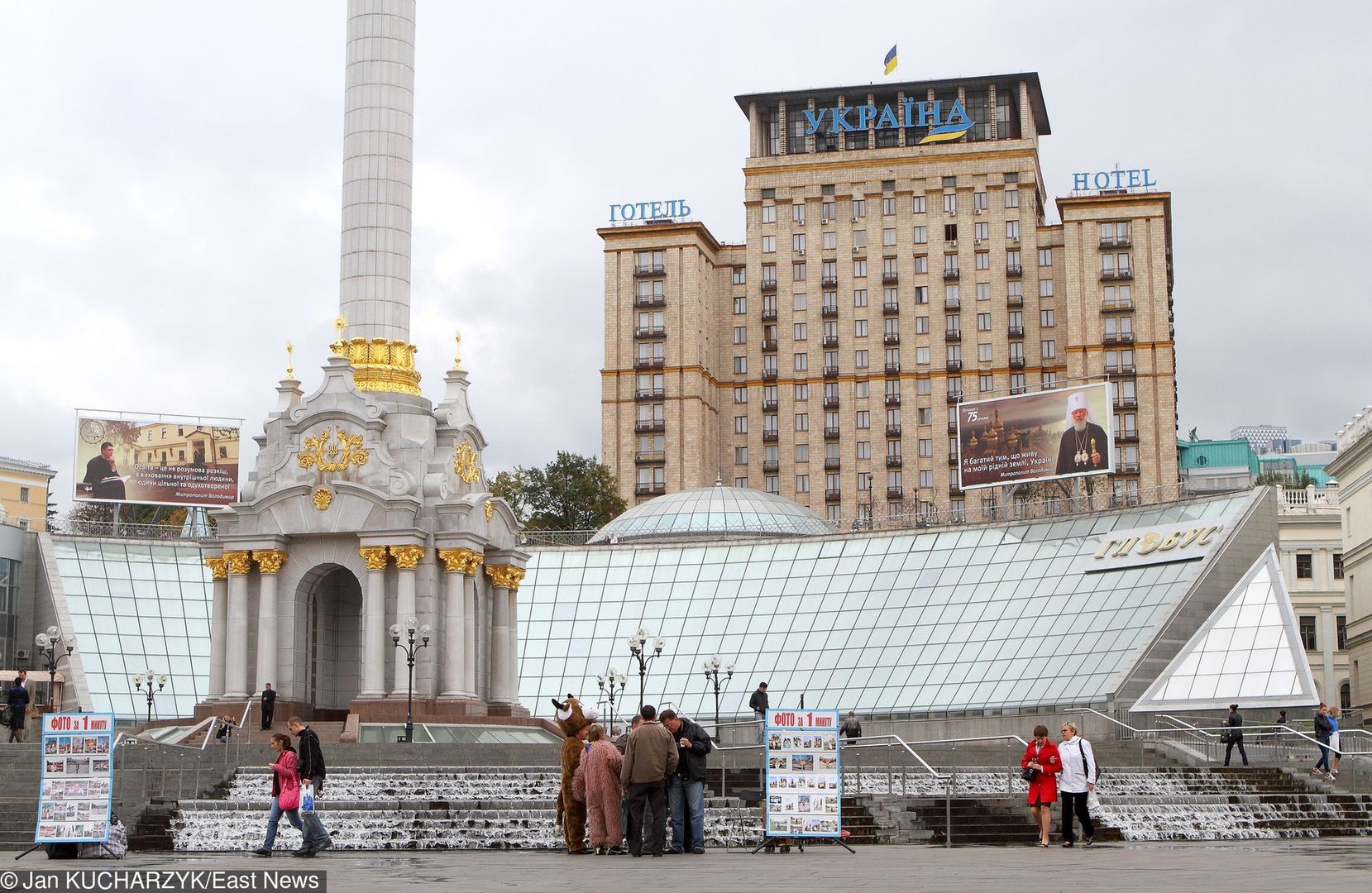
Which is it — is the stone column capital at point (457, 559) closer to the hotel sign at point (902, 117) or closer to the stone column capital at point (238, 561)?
the stone column capital at point (238, 561)

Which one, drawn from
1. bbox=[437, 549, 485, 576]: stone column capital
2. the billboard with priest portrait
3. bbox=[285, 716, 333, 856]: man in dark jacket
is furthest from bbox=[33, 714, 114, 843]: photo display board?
the billboard with priest portrait

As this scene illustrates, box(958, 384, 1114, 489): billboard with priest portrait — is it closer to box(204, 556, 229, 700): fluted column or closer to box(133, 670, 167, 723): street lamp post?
box(133, 670, 167, 723): street lamp post

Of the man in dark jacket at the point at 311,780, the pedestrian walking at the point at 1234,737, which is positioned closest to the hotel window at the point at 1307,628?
the pedestrian walking at the point at 1234,737

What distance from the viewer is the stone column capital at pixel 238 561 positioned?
44.8 m

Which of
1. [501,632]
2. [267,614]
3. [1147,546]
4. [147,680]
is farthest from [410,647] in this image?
[1147,546]

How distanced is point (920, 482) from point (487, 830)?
88.4m

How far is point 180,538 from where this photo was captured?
224 feet

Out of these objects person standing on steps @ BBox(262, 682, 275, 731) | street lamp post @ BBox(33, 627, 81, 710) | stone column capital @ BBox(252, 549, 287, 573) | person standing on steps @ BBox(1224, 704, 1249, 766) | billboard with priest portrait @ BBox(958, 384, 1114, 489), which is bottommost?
person standing on steps @ BBox(1224, 704, 1249, 766)

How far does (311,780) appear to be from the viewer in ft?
78.0

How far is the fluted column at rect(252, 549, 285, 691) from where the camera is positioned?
44.4 meters

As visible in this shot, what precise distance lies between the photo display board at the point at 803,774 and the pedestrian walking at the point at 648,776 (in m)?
1.31

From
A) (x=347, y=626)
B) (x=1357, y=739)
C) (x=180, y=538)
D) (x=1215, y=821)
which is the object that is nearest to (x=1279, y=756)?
(x=1357, y=739)

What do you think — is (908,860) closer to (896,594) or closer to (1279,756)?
(1279,756)

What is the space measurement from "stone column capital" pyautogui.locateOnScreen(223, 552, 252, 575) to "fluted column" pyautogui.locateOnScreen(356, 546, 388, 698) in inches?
119
